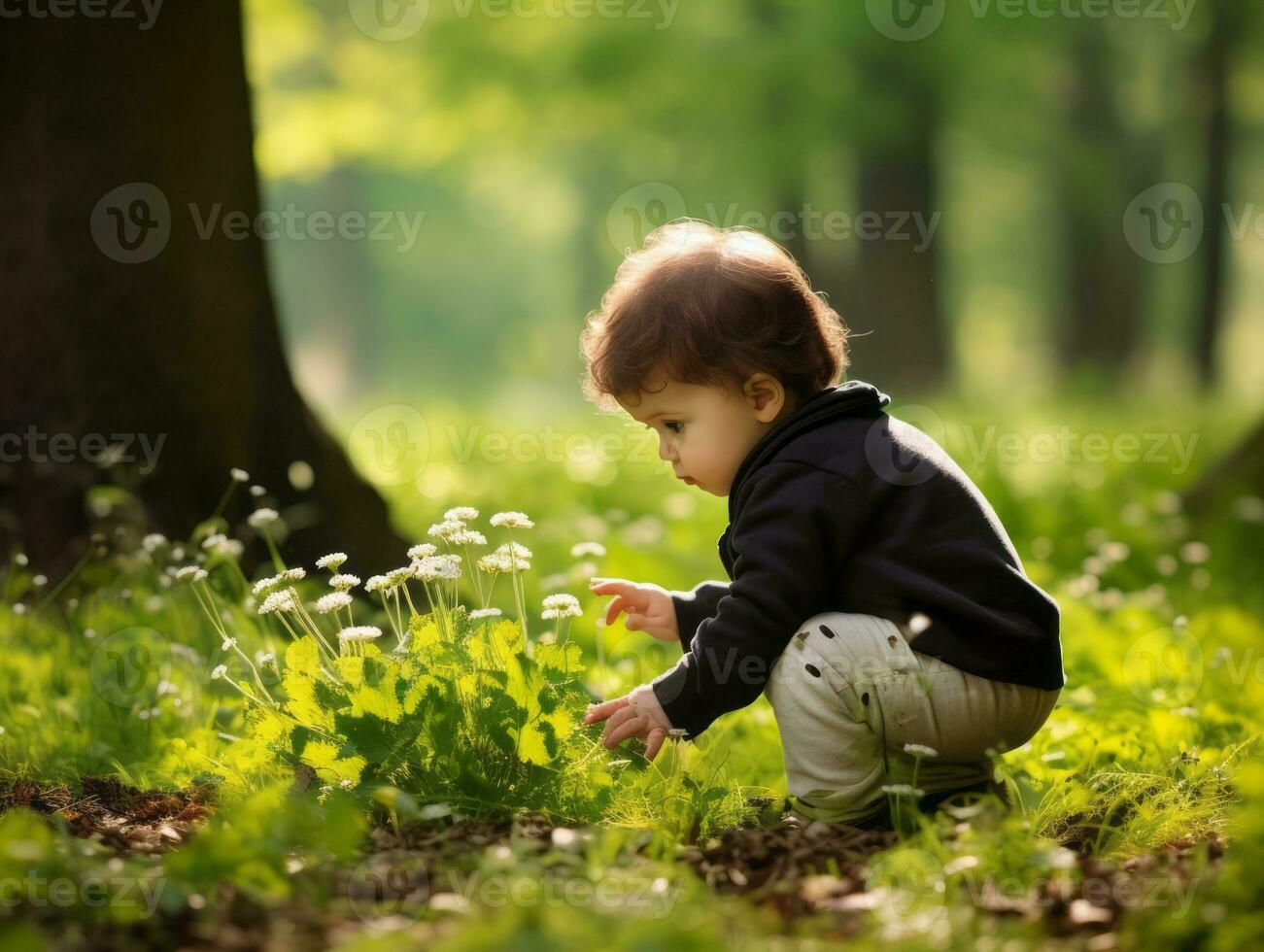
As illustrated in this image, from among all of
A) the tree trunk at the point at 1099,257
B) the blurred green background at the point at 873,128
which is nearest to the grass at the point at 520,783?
the blurred green background at the point at 873,128

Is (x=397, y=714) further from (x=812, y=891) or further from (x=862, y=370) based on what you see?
(x=862, y=370)

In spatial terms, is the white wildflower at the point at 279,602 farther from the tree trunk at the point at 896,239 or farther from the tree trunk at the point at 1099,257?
the tree trunk at the point at 1099,257

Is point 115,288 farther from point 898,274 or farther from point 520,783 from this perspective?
point 898,274

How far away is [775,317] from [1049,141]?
11860 mm

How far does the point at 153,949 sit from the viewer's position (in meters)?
1.80

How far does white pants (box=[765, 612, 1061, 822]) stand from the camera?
2527 mm

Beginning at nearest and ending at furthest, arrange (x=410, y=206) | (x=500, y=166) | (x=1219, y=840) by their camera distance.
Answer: (x=1219, y=840) < (x=500, y=166) < (x=410, y=206)

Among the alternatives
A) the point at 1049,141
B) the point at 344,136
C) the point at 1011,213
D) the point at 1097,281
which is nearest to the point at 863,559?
the point at 1049,141

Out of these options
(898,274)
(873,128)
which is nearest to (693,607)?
(873,128)

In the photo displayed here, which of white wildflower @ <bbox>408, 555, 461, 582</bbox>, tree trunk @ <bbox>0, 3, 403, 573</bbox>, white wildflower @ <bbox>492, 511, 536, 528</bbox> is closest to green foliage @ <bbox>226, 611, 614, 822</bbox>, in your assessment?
white wildflower @ <bbox>408, 555, 461, 582</bbox>

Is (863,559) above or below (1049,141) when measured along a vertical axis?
below

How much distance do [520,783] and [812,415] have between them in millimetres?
1007

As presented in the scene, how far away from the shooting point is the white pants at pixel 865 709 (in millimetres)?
2527

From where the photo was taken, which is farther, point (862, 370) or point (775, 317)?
point (862, 370)
